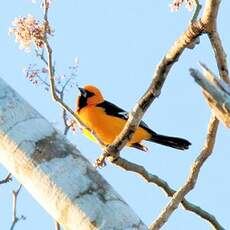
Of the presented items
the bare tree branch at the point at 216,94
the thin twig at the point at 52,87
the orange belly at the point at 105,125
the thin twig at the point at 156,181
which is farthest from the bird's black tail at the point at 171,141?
the bare tree branch at the point at 216,94

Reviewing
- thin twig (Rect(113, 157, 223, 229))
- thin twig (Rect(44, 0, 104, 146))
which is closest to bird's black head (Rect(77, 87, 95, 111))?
thin twig (Rect(113, 157, 223, 229))

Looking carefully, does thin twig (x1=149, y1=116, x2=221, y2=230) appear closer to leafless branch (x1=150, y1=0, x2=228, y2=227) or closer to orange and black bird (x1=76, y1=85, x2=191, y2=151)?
leafless branch (x1=150, y1=0, x2=228, y2=227)

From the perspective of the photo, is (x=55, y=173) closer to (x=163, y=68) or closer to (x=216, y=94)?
(x=216, y=94)

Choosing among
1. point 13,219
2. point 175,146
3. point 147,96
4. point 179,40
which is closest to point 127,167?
point 13,219

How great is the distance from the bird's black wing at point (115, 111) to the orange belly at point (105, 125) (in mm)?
46

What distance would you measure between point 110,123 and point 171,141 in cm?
70

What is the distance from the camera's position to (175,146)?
598 cm

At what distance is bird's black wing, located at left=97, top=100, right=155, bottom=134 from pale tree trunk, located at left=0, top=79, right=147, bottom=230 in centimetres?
470

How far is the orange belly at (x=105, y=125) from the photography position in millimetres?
6207

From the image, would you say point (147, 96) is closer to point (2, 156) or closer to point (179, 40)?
point (179, 40)

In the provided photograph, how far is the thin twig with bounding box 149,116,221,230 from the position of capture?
10.2 ft

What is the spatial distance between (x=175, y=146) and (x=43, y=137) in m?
4.54

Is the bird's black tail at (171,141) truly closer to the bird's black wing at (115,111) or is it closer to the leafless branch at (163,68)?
the bird's black wing at (115,111)

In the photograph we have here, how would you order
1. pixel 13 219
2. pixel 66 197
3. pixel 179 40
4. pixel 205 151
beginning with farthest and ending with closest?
1. pixel 205 151
2. pixel 13 219
3. pixel 179 40
4. pixel 66 197
